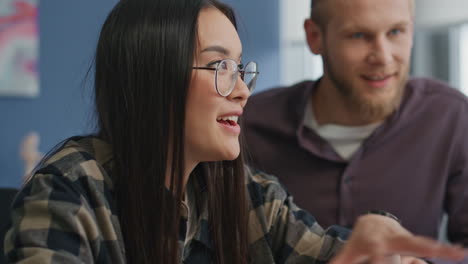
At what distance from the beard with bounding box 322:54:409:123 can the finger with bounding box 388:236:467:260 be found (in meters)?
0.89

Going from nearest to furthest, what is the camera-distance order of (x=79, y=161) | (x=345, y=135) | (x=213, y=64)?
1. (x=79, y=161)
2. (x=213, y=64)
3. (x=345, y=135)

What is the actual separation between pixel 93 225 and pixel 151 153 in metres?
0.18

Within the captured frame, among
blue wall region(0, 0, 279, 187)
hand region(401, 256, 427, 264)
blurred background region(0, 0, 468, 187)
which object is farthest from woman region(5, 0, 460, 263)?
blue wall region(0, 0, 279, 187)

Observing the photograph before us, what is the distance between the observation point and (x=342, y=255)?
33.3 inches

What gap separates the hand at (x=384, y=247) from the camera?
75cm

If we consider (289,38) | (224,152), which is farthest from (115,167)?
(289,38)

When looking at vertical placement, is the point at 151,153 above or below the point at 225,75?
below

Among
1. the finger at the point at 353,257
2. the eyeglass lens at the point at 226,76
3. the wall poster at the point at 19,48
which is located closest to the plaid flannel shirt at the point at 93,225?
the eyeglass lens at the point at 226,76

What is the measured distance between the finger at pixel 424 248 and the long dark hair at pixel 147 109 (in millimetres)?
427

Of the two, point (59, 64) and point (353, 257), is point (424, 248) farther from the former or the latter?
point (59, 64)

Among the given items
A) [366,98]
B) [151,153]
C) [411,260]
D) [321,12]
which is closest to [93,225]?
[151,153]

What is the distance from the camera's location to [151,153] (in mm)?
1049

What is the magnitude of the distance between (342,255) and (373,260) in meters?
0.04

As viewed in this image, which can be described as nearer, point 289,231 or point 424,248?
point 424,248
